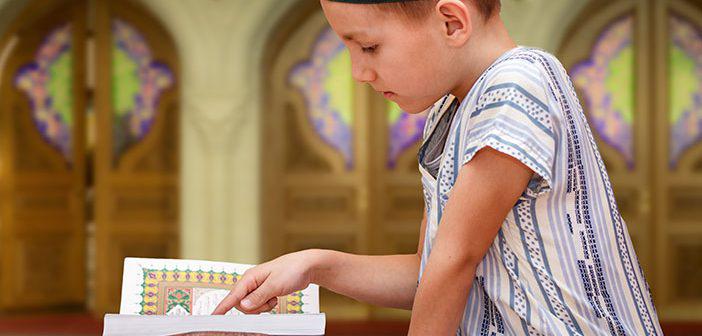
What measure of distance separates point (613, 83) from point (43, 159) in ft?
13.6

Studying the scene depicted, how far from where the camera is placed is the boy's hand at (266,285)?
843 millimetres

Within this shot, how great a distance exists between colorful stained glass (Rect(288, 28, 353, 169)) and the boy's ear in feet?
17.4

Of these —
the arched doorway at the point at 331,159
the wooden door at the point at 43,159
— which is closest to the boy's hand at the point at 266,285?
the arched doorway at the point at 331,159

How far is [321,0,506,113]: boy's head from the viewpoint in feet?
2.30

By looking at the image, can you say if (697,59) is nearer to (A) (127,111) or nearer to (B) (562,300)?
(A) (127,111)

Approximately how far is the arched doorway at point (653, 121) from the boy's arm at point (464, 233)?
17.9ft

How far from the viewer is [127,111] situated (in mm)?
6094

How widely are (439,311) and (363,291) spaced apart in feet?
0.77

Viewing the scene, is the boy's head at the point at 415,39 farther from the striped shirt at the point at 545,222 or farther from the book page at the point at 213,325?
the book page at the point at 213,325

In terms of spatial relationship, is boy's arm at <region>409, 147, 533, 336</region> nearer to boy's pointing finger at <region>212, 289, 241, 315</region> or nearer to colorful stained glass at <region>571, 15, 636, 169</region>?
boy's pointing finger at <region>212, 289, 241, 315</region>

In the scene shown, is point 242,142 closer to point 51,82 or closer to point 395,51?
point 51,82

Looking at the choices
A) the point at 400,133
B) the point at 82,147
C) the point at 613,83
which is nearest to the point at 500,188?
the point at 400,133

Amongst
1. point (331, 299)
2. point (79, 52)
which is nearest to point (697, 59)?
point (331, 299)

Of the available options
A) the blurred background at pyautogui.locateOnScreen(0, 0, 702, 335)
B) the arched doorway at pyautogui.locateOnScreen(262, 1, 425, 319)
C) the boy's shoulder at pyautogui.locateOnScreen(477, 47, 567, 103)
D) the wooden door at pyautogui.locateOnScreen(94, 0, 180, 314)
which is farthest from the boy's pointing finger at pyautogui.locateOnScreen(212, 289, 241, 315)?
the wooden door at pyautogui.locateOnScreen(94, 0, 180, 314)
